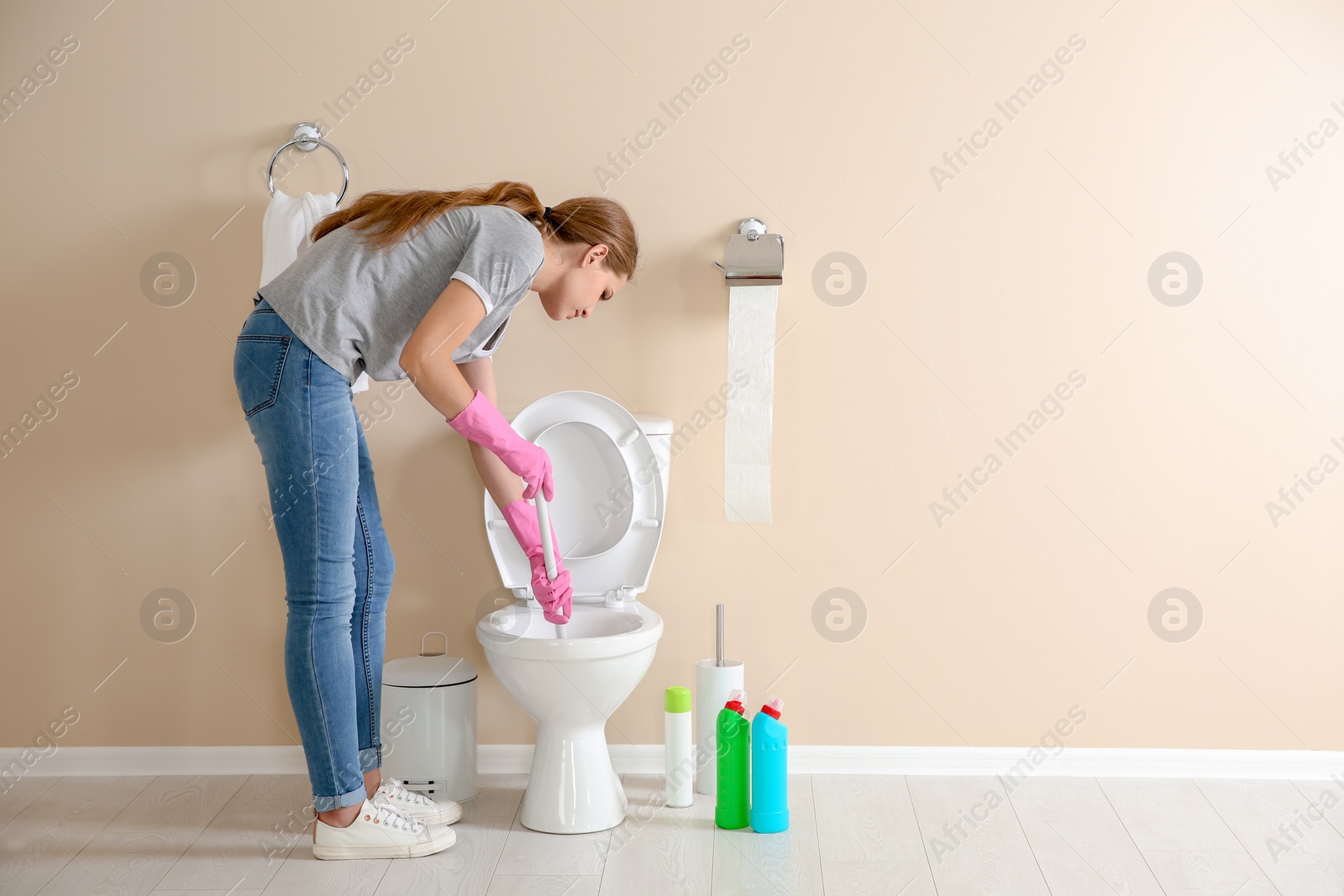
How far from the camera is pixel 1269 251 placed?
1.99 metres

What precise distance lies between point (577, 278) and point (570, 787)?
2.88 feet

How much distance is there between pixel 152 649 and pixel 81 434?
0.46 metres

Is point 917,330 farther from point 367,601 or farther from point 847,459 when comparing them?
point 367,601

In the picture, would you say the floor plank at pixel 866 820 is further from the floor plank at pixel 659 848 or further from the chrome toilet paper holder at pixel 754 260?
the chrome toilet paper holder at pixel 754 260

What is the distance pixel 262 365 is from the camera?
151 centimetres

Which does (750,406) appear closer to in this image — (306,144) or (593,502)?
(593,502)

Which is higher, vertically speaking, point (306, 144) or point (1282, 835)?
point (306, 144)

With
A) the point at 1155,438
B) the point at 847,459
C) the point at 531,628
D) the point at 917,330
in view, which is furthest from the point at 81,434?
the point at 1155,438

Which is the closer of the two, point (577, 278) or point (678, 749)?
point (577, 278)

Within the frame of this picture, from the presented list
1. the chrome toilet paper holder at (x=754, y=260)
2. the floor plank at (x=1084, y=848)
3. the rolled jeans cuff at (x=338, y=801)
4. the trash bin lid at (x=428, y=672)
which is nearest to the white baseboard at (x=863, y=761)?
the floor plank at (x=1084, y=848)

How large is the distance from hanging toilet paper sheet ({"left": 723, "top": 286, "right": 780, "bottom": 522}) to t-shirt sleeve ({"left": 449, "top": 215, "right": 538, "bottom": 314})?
1.83ft

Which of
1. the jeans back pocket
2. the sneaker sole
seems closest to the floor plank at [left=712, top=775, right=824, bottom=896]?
the sneaker sole

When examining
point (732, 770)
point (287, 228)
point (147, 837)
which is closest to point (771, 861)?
point (732, 770)

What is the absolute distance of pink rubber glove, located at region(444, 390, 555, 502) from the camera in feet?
5.01
